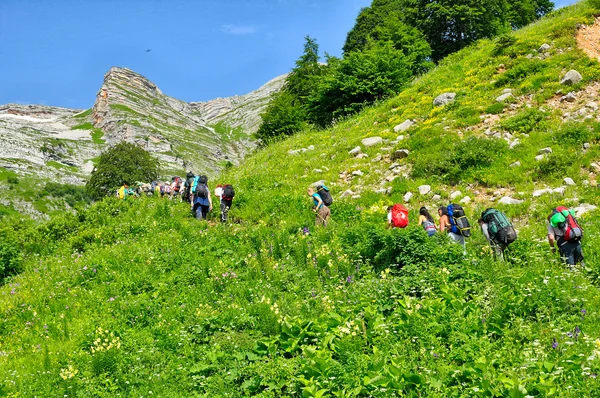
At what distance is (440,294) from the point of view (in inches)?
287

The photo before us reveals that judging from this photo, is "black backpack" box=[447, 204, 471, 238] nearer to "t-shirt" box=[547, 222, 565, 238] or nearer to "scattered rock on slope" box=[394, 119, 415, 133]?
"t-shirt" box=[547, 222, 565, 238]

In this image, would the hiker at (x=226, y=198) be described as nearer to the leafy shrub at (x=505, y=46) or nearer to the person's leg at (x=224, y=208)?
the person's leg at (x=224, y=208)

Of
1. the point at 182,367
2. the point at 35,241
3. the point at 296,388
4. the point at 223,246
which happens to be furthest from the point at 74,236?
the point at 296,388

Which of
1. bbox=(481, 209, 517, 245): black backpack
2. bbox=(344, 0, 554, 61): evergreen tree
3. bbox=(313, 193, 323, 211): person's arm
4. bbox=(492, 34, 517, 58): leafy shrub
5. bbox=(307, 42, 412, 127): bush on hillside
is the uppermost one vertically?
bbox=(344, 0, 554, 61): evergreen tree

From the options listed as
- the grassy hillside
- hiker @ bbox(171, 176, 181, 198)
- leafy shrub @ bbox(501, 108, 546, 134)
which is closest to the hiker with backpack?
the grassy hillside

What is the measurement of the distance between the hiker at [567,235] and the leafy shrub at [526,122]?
8.52 m

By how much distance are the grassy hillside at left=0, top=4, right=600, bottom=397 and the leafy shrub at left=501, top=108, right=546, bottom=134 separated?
69 mm

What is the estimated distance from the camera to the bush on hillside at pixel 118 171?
248 feet

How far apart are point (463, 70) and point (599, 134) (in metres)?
11.5

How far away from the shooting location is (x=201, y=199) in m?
15.8

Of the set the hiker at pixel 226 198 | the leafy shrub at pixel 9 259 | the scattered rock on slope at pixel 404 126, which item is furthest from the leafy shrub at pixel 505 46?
the leafy shrub at pixel 9 259

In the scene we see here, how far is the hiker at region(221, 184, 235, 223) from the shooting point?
611 inches

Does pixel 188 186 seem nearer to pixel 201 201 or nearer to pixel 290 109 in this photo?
pixel 201 201

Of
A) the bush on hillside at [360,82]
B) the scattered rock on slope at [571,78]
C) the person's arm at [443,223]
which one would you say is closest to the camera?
the person's arm at [443,223]
